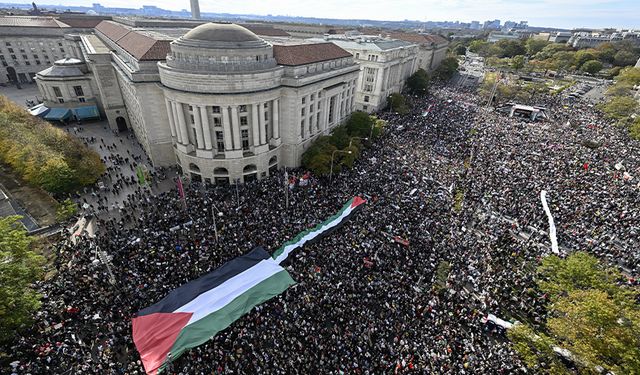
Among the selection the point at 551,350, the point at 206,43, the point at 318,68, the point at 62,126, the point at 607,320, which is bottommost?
the point at 62,126

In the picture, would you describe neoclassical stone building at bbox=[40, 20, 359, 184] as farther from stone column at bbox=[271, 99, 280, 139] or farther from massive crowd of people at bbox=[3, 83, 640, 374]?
massive crowd of people at bbox=[3, 83, 640, 374]

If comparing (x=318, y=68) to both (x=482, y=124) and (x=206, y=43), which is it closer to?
(x=206, y=43)

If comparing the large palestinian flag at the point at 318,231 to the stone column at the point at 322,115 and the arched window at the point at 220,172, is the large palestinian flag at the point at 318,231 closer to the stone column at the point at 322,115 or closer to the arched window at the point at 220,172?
the arched window at the point at 220,172

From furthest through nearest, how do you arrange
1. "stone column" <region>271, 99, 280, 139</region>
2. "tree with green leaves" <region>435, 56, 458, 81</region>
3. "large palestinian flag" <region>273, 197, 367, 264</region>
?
1. "tree with green leaves" <region>435, 56, 458, 81</region>
2. "stone column" <region>271, 99, 280, 139</region>
3. "large palestinian flag" <region>273, 197, 367, 264</region>

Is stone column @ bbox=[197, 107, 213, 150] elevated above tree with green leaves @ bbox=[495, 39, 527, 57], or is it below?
below

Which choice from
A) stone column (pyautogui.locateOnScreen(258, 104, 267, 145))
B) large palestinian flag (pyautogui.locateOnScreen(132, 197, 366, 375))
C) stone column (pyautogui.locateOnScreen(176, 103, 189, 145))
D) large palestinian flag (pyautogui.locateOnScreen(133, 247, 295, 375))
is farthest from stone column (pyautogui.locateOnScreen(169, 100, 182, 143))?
large palestinian flag (pyautogui.locateOnScreen(133, 247, 295, 375))

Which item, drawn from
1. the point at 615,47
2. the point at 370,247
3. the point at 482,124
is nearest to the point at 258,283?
the point at 370,247

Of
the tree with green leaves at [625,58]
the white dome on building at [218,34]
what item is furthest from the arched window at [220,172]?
the tree with green leaves at [625,58]

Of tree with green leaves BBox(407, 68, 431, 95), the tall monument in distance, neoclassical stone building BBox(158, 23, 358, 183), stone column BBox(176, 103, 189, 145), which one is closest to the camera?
neoclassical stone building BBox(158, 23, 358, 183)

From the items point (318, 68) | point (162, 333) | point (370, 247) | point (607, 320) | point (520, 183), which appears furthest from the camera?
point (318, 68)
